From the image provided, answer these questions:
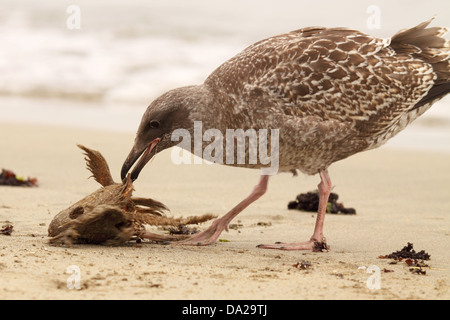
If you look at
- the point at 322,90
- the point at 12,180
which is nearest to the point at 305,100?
the point at 322,90

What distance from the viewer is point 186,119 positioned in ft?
20.0

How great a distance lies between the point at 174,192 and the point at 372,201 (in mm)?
2351

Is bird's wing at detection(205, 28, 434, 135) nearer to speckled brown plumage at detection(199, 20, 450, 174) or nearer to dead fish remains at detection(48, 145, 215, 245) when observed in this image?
speckled brown plumage at detection(199, 20, 450, 174)

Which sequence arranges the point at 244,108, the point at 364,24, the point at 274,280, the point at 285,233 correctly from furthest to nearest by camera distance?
1. the point at 364,24
2. the point at 285,233
3. the point at 244,108
4. the point at 274,280

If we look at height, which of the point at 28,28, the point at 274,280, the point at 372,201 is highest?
the point at 28,28

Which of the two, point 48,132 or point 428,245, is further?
point 48,132

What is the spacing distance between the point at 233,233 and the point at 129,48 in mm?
14819

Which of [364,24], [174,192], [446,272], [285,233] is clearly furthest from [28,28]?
[446,272]

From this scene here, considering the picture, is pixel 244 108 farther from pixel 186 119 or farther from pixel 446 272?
pixel 446 272

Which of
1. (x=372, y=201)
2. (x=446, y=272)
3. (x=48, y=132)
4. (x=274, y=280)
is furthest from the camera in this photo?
(x=48, y=132)

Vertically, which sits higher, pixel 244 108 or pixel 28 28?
pixel 28 28

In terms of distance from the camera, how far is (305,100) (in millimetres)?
6117

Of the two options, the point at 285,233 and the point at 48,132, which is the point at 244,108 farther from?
the point at 48,132

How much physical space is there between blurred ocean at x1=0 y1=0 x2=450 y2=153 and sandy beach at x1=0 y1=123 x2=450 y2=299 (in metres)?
3.10
